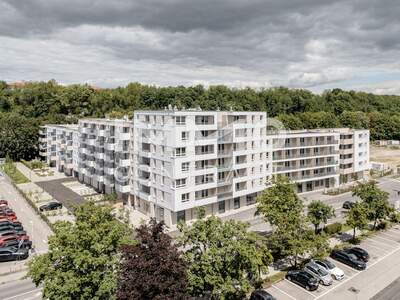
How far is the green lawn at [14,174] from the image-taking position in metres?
84.3

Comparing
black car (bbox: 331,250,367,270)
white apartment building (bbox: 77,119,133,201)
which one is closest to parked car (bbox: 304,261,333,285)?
black car (bbox: 331,250,367,270)

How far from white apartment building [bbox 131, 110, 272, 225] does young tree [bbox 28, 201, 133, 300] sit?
26.0m

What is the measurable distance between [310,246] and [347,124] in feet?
453

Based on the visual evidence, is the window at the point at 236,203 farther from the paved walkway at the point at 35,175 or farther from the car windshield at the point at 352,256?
the paved walkway at the point at 35,175

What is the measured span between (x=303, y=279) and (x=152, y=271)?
1862 centimetres

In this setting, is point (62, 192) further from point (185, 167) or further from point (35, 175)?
point (185, 167)

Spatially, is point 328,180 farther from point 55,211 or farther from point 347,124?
point 347,124

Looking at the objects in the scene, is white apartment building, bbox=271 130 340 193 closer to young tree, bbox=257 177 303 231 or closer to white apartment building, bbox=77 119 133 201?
young tree, bbox=257 177 303 231

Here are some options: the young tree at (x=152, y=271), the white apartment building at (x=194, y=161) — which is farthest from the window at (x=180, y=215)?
the young tree at (x=152, y=271)

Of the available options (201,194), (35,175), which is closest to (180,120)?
(201,194)

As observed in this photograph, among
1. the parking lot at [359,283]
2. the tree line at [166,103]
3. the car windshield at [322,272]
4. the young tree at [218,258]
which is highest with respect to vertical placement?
the tree line at [166,103]

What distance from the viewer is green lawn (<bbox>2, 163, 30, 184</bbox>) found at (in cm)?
8432

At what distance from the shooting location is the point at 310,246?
34.6 m

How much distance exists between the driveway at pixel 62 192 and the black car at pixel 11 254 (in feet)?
59.1
